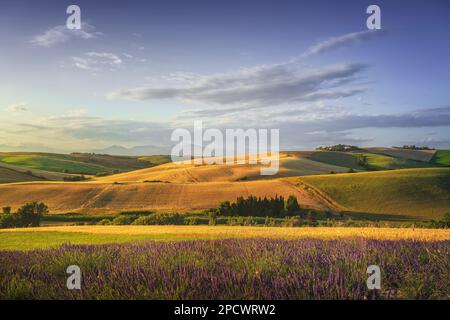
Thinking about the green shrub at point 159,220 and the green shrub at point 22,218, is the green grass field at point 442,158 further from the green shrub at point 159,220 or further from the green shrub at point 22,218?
the green shrub at point 22,218

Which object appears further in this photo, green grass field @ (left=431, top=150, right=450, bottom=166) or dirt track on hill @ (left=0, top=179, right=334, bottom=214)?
green grass field @ (left=431, top=150, right=450, bottom=166)

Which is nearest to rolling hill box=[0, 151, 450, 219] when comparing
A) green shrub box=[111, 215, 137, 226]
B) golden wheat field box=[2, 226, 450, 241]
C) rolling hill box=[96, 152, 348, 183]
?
rolling hill box=[96, 152, 348, 183]

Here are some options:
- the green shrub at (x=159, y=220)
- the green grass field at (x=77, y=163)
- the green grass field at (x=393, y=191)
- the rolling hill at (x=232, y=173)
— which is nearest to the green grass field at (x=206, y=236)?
the green shrub at (x=159, y=220)

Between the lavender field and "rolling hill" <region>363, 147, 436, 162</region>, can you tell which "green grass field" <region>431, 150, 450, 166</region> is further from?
the lavender field

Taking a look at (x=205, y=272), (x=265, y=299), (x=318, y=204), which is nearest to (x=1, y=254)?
(x=205, y=272)

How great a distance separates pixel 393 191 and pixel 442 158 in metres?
67.1

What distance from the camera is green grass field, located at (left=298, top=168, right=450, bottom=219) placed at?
65562 millimetres

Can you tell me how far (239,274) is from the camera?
4.95m

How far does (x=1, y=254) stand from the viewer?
780 centimetres

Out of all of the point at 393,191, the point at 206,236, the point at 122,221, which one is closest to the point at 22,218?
the point at 122,221

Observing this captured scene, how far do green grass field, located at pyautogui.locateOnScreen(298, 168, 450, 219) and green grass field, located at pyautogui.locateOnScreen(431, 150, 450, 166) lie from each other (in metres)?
36.1

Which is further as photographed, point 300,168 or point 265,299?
point 300,168

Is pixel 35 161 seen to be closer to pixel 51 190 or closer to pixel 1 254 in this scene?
pixel 51 190
